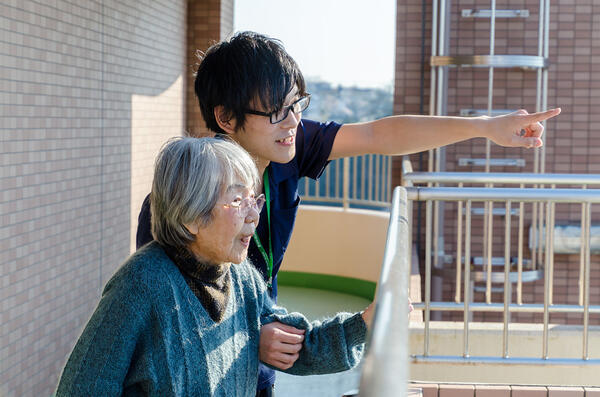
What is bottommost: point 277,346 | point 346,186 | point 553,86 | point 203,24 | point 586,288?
point 586,288

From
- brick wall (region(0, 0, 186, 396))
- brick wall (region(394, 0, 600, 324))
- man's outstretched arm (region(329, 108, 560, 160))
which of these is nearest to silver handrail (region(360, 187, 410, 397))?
man's outstretched arm (region(329, 108, 560, 160))

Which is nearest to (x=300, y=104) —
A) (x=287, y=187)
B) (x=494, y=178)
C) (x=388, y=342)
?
(x=287, y=187)

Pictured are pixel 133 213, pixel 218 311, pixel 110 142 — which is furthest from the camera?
pixel 133 213

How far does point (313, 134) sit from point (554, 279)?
519cm

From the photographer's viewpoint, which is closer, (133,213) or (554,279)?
(133,213)

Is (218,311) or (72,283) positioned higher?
(218,311)

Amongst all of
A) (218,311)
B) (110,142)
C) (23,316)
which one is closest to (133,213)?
(110,142)

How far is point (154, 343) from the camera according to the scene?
118 centimetres

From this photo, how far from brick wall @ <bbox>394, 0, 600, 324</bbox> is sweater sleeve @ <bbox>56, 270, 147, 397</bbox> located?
214 inches

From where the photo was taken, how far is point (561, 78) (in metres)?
6.52

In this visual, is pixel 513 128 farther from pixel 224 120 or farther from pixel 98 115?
pixel 98 115

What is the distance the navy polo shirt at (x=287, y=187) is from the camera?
5.39 feet

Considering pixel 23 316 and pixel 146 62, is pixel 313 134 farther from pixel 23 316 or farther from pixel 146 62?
pixel 146 62

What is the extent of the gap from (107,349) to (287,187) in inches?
26.8
